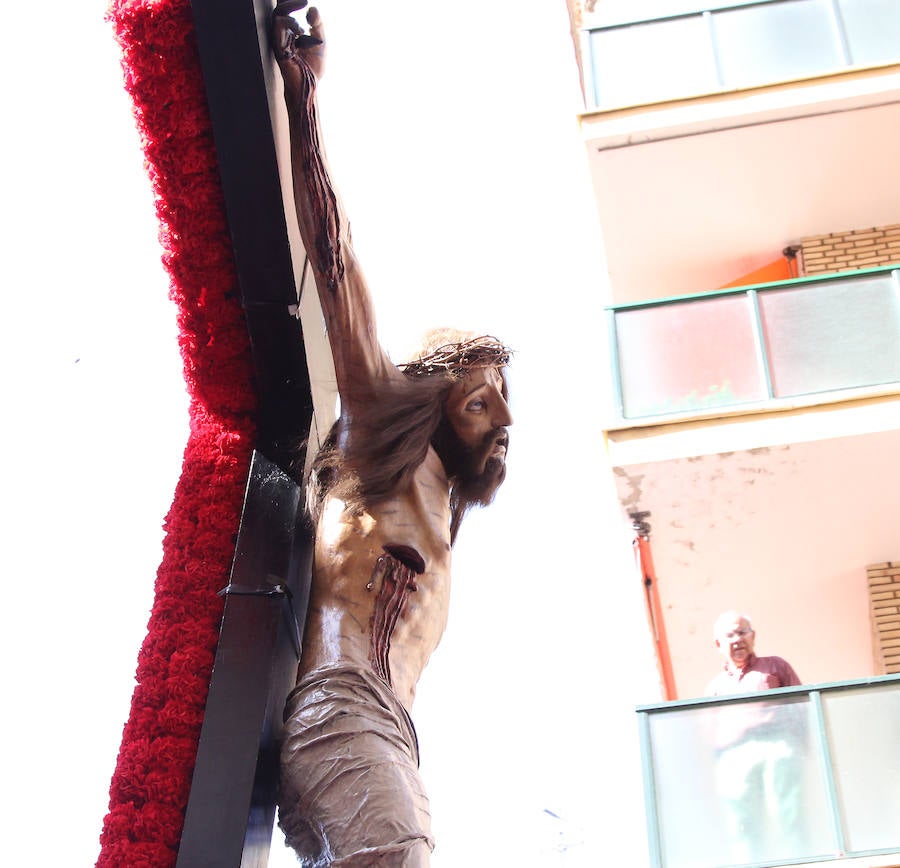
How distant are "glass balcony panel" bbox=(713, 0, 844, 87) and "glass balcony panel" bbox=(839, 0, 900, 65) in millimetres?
139

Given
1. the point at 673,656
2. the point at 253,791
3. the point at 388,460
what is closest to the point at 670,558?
the point at 673,656

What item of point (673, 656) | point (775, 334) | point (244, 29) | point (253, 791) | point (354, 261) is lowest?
point (253, 791)

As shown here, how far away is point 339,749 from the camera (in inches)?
142

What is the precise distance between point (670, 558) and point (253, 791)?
7.69 meters

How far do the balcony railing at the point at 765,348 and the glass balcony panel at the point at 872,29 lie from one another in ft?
8.75

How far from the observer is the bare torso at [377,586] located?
392cm

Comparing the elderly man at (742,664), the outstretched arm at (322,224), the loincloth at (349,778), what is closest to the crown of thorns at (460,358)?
the outstretched arm at (322,224)

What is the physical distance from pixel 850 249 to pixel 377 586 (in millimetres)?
9312

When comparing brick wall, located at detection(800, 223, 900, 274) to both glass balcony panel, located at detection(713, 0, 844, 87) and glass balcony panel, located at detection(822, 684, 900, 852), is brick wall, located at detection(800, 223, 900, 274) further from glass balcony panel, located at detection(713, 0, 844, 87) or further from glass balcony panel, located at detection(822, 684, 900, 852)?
glass balcony panel, located at detection(822, 684, 900, 852)

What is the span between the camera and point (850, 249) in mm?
12344

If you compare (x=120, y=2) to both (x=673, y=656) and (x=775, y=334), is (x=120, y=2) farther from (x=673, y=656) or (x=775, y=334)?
(x=673, y=656)

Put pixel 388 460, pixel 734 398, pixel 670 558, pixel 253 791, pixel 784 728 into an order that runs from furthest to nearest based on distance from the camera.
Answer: pixel 670 558 → pixel 734 398 → pixel 784 728 → pixel 388 460 → pixel 253 791

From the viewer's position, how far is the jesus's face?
181 inches

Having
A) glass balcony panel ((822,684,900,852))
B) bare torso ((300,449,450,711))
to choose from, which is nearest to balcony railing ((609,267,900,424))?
glass balcony panel ((822,684,900,852))
